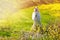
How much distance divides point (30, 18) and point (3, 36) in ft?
2.55

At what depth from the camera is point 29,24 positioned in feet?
28.0

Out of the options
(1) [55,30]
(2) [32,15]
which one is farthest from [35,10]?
(1) [55,30]

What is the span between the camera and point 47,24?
8.19 m

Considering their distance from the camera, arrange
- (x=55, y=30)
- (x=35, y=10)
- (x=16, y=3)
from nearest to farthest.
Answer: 1. (x=55, y=30)
2. (x=35, y=10)
3. (x=16, y=3)

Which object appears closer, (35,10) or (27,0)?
(35,10)

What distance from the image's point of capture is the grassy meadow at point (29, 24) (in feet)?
25.7

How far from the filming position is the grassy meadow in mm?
7820

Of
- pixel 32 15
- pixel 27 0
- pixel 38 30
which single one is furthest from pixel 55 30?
pixel 27 0

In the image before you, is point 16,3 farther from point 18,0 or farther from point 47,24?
point 47,24

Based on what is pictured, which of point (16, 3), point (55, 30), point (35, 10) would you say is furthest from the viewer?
point (16, 3)

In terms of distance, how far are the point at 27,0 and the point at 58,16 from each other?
81cm

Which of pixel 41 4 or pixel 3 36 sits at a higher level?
pixel 41 4

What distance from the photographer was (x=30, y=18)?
28.4 ft

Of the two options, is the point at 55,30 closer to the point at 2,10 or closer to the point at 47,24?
the point at 47,24
